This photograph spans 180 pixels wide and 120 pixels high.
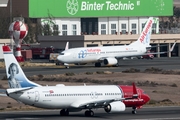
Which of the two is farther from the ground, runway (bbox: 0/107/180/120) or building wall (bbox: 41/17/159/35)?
building wall (bbox: 41/17/159/35)

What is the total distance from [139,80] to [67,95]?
40.9 metres

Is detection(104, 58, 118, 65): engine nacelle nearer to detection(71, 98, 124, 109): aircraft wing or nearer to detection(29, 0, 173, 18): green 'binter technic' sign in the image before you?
detection(29, 0, 173, 18): green 'binter technic' sign

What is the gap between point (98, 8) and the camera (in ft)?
579

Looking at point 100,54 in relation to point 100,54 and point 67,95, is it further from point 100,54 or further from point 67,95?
point 67,95

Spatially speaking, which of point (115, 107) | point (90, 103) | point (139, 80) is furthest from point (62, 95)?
point (139, 80)

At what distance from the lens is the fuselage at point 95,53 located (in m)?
116

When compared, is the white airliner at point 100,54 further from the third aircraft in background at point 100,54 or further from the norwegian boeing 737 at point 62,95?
the norwegian boeing 737 at point 62,95

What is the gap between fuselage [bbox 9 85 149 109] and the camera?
55.5 metres

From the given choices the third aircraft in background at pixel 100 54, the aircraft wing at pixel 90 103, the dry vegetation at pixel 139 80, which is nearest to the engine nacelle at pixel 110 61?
A: the third aircraft in background at pixel 100 54

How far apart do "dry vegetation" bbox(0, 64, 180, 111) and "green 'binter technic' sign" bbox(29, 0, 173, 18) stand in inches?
2556

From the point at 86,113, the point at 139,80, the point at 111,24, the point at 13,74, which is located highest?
the point at 111,24

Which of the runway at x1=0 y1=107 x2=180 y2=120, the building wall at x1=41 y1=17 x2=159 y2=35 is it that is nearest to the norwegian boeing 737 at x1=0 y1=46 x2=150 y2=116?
the runway at x1=0 y1=107 x2=180 y2=120

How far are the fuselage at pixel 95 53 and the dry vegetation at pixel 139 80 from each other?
948 centimetres

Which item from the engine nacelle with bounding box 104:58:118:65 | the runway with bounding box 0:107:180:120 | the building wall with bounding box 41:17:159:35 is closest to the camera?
the runway with bounding box 0:107:180:120
